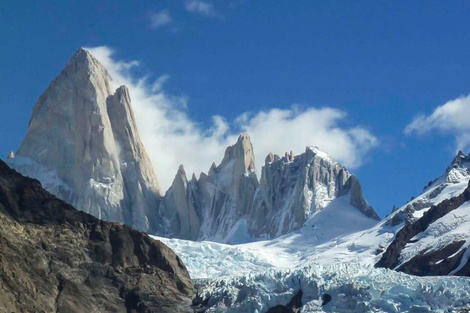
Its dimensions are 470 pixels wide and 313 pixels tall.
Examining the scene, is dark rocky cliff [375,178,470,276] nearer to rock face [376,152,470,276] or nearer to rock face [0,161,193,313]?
rock face [376,152,470,276]

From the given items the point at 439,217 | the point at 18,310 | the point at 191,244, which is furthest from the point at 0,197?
the point at 439,217

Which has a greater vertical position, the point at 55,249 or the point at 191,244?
the point at 191,244

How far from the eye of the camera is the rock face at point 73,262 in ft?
458

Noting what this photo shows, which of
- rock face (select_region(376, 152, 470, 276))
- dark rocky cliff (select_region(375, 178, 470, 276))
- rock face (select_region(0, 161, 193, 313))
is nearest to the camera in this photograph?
rock face (select_region(0, 161, 193, 313))

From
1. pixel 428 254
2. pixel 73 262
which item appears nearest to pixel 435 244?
pixel 428 254

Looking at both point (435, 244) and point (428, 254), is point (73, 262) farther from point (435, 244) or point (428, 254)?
point (435, 244)

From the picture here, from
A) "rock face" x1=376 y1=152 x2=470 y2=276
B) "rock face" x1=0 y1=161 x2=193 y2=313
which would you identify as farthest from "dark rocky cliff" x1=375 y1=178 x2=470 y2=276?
"rock face" x1=0 y1=161 x2=193 y2=313

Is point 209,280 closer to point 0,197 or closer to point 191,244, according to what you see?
point 0,197

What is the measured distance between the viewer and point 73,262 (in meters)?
147

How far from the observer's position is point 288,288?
488ft

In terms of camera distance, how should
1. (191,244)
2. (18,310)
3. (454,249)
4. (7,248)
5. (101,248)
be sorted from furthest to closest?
1. (191,244)
2. (454,249)
3. (101,248)
4. (7,248)
5. (18,310)

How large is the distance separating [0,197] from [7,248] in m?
9.77

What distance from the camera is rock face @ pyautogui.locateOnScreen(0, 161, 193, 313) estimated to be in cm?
13950

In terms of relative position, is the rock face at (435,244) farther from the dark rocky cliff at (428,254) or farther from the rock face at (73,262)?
the rock face at (73,262)
